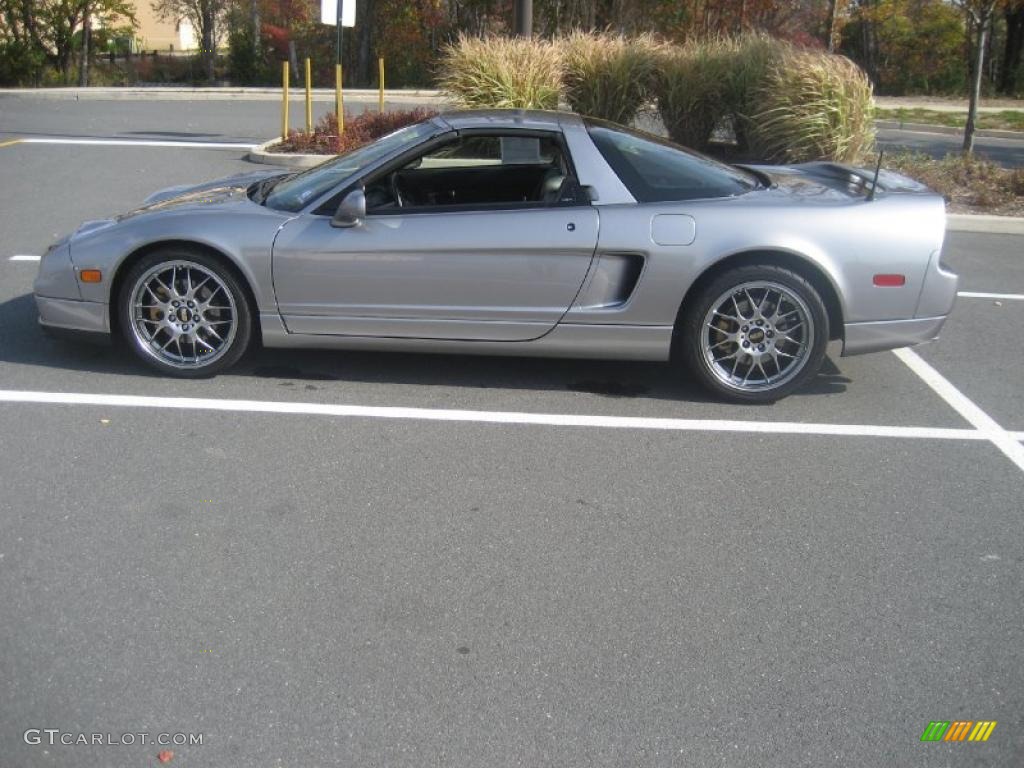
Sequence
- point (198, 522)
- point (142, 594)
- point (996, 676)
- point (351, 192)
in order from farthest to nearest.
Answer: point (351, 192) → point (198, 522) → point (142, 594) → point (996, 676)

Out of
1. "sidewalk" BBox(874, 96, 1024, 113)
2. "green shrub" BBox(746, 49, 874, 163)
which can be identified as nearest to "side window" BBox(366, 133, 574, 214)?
"green shrub" BBox(746, 49, 874, 163)

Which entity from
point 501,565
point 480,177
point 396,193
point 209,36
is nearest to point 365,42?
point 209,36

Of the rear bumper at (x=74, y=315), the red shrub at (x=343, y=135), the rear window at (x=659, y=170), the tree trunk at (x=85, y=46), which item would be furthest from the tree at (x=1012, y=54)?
the rear bumper at (x=74, y=315)

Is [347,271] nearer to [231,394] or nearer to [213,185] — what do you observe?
[231,394]

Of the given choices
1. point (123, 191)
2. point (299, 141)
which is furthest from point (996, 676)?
point (299, 141)

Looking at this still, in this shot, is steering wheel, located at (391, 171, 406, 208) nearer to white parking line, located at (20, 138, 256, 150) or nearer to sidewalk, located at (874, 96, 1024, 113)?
white parking line, located at (20, 138, 256, 150)

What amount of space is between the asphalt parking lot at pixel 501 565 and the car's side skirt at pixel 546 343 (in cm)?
23

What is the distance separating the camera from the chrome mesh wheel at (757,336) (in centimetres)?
532

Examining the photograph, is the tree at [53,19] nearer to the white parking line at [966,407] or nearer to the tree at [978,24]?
the tree at [978,24]

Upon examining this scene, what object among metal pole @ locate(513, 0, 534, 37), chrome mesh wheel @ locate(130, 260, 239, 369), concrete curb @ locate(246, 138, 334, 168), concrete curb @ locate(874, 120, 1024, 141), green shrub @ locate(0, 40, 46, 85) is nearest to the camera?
chrome mesh wheel @ locate(130, 260, 239, 369)

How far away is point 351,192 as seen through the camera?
5.29 metres

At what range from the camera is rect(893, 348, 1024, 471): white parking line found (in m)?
4.97

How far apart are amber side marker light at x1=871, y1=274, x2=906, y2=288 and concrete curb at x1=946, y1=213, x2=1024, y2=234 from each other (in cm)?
561

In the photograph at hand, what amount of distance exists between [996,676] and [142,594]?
276 centimetres
